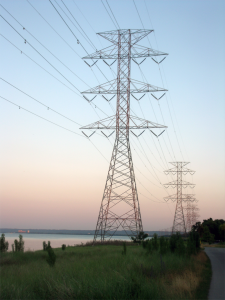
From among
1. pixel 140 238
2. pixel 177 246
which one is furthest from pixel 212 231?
pixel 177 246

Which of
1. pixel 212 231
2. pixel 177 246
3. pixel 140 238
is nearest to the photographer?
pixel 177 246

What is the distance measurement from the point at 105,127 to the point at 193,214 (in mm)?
80114

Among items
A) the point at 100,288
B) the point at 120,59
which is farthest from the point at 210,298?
the point at 120,59

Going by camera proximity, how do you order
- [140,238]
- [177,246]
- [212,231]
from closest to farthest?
[177,246], [140,238], [212,231]

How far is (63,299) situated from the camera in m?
8.93

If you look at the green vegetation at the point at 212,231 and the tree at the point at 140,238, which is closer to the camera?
the tree at the point at 140,238

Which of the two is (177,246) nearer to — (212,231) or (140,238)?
(140,238)

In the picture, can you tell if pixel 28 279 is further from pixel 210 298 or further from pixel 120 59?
pixel 120 59

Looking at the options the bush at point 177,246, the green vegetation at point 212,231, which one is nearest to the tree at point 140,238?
the bush at point 177,246

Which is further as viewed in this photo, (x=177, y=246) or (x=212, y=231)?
(x=212, y=231)

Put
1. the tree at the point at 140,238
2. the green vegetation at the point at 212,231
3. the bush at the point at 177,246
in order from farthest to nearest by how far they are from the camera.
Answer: the green vegetation at the point at 212,231 → the tree at the point at 140,238 → the bush at the point at 177,246

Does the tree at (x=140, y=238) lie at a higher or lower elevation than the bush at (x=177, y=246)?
higher

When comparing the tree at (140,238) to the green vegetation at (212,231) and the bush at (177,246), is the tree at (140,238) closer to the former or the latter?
the bush at (177,246)

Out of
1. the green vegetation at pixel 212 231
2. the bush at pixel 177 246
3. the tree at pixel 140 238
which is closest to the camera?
the bush at pixel 177 246
